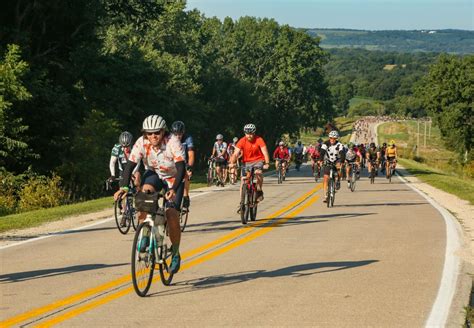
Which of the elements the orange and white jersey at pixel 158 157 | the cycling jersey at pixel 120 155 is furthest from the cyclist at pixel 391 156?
the orange and white jersey at pixel 158 157

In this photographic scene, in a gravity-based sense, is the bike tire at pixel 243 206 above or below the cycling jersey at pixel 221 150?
below

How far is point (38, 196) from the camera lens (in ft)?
86.7

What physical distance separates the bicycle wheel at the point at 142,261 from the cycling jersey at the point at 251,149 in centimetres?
907

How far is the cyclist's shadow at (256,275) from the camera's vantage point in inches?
387

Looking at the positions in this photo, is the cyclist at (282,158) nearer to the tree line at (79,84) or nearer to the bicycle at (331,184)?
the tree line at (79,84)

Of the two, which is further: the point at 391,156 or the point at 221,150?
the point at 391,156

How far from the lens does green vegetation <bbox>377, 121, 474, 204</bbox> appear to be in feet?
125

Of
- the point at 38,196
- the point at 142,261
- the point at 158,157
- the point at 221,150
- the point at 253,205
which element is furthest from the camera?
the point at 221,150

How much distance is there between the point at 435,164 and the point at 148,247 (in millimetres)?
94840

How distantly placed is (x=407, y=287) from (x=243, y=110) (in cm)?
6785

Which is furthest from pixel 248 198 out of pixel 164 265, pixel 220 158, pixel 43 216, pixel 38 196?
pixel 220 158

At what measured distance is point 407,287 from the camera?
9984 millimetres

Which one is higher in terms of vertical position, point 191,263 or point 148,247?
point 148,247

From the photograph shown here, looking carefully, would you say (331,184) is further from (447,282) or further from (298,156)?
(298,156)
